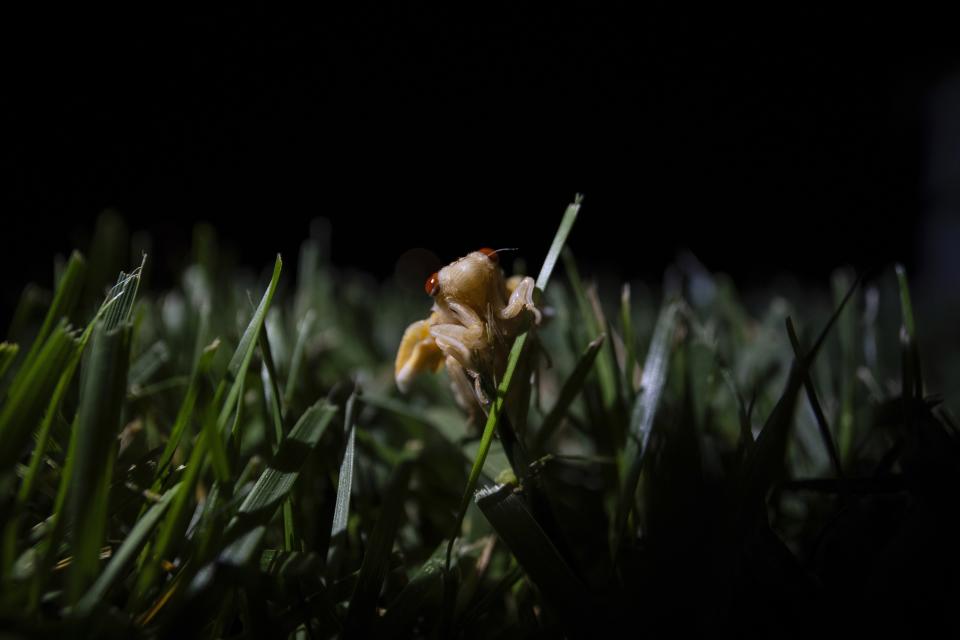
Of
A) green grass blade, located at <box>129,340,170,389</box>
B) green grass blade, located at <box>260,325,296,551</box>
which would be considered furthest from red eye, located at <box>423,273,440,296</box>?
green grass blade, located at <box>129,340,170,389</box>

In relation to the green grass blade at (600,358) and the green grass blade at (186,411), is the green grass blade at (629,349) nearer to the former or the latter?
the green grass blade at (600,358)

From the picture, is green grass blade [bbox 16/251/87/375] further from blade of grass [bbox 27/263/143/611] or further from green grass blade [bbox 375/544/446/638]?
green grass blade [bbox 375/544/446/638]

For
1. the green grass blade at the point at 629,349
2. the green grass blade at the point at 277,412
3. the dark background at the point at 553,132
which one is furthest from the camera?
the dark background at the point at 553,132

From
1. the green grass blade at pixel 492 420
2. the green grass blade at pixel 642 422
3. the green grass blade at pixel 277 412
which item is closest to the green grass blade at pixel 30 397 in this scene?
the green grass blade at pixel 277 412

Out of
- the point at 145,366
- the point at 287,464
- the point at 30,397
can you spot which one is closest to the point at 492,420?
the point at 287,464

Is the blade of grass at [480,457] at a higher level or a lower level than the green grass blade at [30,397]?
lower

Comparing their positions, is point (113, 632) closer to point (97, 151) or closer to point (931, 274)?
point (97, 151)

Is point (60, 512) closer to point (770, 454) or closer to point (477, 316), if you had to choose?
point (477, 316)

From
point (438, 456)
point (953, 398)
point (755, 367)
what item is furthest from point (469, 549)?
point (953, 398)
